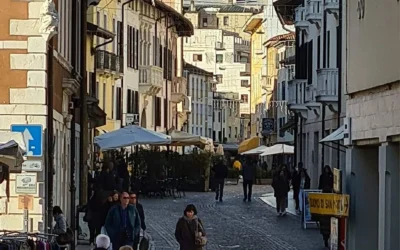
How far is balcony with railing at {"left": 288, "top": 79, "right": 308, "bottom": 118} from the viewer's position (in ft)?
178

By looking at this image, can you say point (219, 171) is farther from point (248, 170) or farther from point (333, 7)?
point (333, 7)

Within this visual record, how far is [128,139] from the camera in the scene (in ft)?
140

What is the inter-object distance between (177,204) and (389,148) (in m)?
31.5

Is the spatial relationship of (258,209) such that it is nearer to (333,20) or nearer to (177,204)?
(177,204)

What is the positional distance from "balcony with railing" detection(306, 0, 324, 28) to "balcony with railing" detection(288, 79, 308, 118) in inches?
134

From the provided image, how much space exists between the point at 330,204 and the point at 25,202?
244 inches

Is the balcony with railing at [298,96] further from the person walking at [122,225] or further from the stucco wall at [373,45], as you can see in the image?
the stucco wall at [373,45]

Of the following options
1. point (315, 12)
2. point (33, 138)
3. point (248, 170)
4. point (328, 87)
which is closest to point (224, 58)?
point (315, 12)

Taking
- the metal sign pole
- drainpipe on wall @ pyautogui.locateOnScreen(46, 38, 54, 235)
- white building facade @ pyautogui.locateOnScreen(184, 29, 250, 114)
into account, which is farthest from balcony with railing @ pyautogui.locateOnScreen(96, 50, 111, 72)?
white building facade @ pyautogui.locateOnScreen(184, 29, 250, 114)

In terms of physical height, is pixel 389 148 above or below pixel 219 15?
below

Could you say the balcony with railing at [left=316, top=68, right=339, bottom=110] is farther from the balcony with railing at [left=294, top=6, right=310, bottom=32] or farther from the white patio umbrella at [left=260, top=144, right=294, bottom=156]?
the white patio umbrella at [left=260, top=144, right=294, bottom=156]

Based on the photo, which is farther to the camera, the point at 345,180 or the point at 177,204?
the point at 177,204

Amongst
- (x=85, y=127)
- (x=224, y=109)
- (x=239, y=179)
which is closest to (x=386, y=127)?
(x=85, y=127)

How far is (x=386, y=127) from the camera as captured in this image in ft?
59.6
